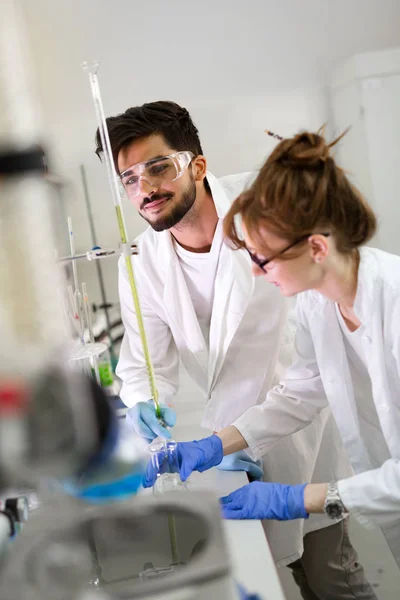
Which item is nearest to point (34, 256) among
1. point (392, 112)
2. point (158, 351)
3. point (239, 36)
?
point (158, 351)

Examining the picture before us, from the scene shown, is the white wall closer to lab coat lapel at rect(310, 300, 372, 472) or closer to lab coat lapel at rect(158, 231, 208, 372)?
lab coat lapel at rect(158, 231, 208, 372)

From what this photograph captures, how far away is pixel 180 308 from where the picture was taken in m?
1.89

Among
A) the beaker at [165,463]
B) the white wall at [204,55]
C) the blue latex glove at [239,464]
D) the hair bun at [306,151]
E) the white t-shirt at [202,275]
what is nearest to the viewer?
the hair bun at [306,151]

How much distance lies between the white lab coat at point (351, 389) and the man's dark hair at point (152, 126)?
0.68m

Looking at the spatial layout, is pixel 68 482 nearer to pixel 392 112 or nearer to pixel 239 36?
pixel 392 112

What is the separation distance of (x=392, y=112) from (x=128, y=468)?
3442mm

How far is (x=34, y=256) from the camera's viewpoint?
19.8 inches

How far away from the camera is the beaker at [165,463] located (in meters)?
1.28

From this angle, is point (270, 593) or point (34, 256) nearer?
point (34, 256)

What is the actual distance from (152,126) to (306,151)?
2.35ft

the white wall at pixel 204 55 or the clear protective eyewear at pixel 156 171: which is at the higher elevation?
the white wall at pixel 204 55

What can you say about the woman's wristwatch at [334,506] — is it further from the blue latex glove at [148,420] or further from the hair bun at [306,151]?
the hair bun at [306,151]

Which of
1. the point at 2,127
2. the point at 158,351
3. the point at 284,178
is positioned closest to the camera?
the point at 2,127

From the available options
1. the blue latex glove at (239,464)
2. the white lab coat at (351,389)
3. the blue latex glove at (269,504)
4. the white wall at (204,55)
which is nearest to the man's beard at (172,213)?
the white lab coat at (351,389)
